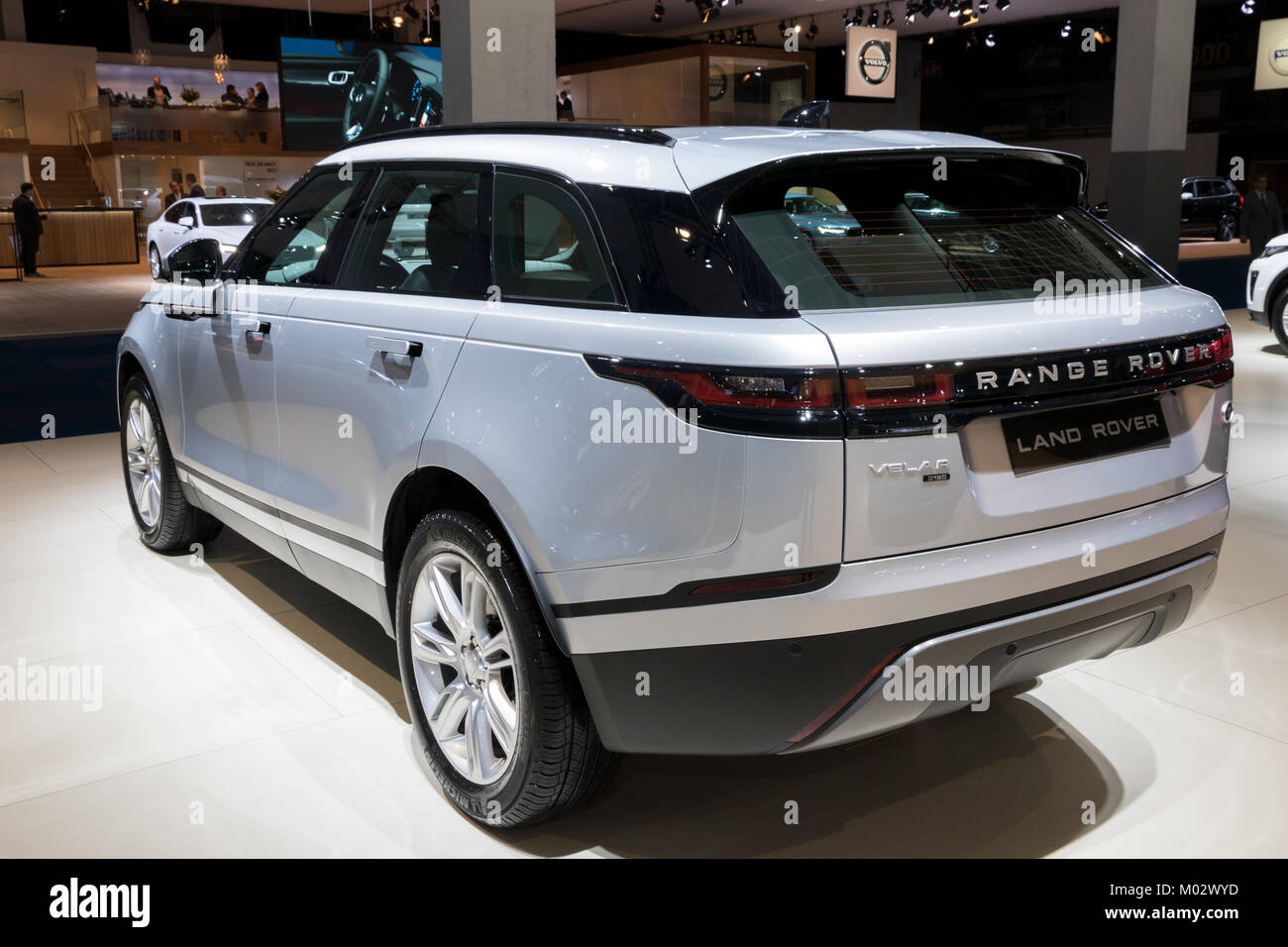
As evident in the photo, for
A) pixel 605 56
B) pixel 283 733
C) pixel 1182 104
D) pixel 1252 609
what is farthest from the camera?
pixel 605 56

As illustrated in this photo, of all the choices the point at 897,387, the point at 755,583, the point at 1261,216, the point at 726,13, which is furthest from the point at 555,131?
the point at 726,13

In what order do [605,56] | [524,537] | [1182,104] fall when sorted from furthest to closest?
1. [605,56]
2. [1182,104]
3. [524,537]

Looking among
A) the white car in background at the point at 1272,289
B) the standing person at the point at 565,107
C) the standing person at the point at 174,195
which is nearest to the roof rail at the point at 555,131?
the white car in background at the point at 1272,289

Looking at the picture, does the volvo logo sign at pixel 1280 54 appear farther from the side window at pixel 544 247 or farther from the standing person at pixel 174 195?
the side window at pixel 544 247

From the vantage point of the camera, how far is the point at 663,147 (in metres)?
2.42

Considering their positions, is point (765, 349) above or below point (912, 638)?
above

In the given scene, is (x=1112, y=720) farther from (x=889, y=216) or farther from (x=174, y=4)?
(x=174, y=4)

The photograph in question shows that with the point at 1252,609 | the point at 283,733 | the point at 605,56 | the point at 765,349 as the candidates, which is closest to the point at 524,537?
the point at 765,349

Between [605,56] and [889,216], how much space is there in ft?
85.3

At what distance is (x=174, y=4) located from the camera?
27.3 m

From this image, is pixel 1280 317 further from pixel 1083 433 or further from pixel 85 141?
pixel 85 141

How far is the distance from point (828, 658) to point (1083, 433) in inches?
29.1

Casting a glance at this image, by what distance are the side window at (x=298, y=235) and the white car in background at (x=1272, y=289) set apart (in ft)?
28.8

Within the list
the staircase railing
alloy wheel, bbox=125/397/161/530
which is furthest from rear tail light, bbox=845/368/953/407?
the staircase railing
